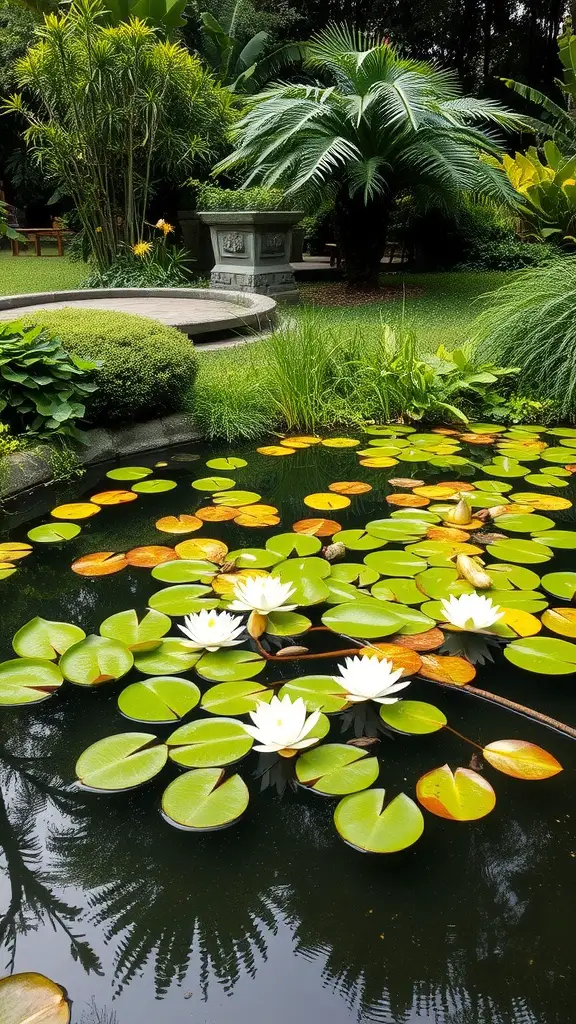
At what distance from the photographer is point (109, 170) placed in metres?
8.02

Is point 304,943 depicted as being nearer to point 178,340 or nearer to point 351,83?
point 178,340

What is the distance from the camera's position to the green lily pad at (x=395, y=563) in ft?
6.80

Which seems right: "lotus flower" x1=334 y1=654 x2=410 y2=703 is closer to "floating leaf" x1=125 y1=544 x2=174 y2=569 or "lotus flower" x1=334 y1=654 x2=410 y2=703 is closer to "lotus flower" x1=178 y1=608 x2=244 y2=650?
"lotus flower" x1=178 y1=608 x2=244 y2=650

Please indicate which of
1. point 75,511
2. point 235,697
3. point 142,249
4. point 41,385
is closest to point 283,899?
point 235,697

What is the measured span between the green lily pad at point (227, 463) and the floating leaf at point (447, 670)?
5.57ft

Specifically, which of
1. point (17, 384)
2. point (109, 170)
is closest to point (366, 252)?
point (109, 170)

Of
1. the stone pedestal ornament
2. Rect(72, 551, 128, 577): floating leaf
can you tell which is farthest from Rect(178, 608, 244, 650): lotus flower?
the stone pedestal ornament

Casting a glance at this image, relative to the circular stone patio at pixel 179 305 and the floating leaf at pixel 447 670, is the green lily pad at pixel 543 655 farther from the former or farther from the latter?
the circular stone patio at pixel 179 305

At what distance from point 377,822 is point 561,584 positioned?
105cm

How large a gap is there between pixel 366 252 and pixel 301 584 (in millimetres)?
6405

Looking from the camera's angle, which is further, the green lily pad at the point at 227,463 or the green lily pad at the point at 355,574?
the green lily pad at the point at 227,463

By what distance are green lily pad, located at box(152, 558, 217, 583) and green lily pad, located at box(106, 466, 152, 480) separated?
0.97 m

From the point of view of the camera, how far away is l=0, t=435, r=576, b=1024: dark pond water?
1.00 m

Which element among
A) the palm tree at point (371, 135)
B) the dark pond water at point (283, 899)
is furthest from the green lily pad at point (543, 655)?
the palm tree at point (371, 135)
